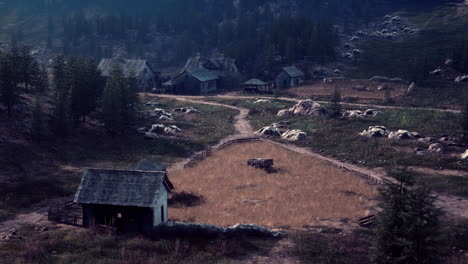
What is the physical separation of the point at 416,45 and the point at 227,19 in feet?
240

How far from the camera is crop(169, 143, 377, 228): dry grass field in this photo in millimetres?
35594

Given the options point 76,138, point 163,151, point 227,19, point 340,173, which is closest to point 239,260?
point 340,173

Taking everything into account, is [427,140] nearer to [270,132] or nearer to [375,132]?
[375,132]

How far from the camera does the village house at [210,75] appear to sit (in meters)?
103

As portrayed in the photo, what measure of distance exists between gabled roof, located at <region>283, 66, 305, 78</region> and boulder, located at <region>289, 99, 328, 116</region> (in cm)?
2714

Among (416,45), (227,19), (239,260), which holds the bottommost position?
(239,260)

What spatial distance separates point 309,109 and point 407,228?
5470 cm

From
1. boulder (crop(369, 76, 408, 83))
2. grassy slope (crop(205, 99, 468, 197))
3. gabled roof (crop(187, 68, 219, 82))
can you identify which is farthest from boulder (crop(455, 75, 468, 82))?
gabled roof (crop(187, 68, 219, 82))

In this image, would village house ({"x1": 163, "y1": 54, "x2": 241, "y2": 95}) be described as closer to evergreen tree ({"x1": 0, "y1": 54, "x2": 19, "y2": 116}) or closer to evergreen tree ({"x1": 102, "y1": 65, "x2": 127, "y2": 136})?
evergreen tree ({"x1": 102, "y1": 65, "x2": 127, "y2": 136})

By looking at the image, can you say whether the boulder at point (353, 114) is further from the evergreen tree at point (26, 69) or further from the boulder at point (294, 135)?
the evergreen tree at point (26, 69)

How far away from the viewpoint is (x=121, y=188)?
31969mm

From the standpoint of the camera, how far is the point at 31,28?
546ft

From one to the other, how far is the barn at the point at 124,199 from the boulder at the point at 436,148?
35.0 meters

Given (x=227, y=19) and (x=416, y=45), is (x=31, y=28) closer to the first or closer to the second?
(x=227, y=19)
